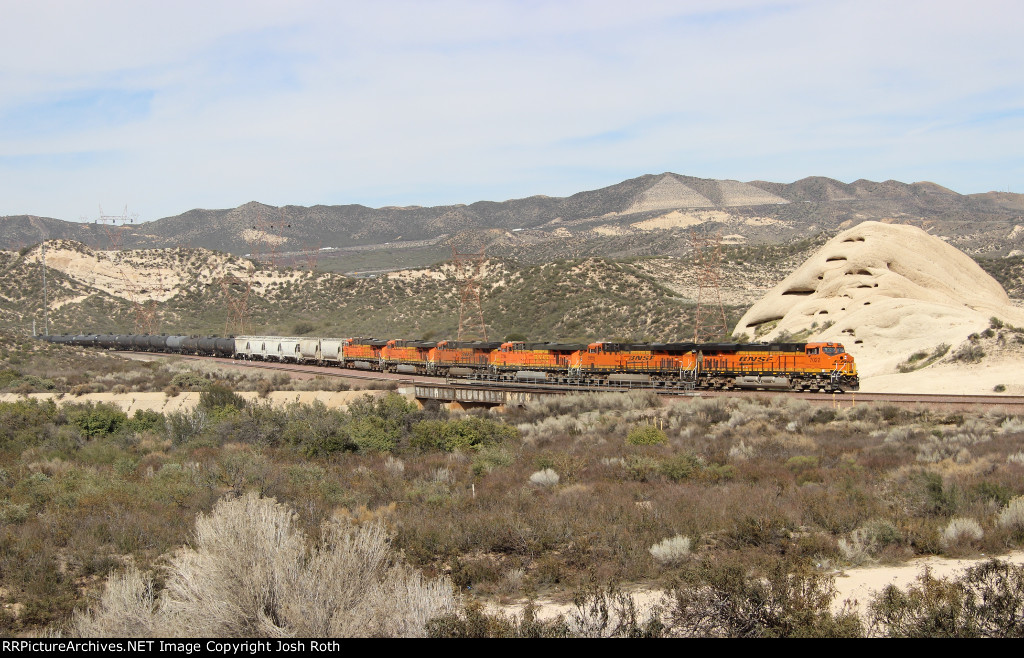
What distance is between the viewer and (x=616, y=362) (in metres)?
44.4

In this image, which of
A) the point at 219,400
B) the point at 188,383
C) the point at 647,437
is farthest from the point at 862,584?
the point at 188,383

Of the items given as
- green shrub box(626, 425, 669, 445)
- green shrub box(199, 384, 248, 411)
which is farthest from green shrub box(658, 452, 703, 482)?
green shrub box(199, 384, 248, 411)

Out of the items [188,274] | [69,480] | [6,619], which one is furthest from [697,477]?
[188,274]

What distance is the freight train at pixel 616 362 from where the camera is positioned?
38656mm

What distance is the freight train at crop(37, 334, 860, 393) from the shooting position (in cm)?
3866

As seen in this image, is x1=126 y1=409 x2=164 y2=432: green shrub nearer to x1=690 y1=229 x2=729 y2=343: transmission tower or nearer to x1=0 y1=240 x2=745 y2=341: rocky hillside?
x1=690 y1=229 x2=729 y2=343: transmission tower

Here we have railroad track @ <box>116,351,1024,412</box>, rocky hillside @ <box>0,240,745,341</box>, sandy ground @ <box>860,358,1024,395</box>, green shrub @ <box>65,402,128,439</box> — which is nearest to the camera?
green shrub @ <box>65,402,128,439</box>

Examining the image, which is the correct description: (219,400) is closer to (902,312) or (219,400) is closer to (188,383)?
(188,383)

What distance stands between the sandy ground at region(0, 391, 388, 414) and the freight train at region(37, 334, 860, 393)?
9.72 m

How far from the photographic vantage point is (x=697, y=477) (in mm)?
19281

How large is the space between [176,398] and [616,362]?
971 inches

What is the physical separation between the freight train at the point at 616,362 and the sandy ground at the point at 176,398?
9.72 m

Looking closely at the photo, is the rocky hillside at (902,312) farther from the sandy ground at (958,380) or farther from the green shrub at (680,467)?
the green shrub at (680,467)

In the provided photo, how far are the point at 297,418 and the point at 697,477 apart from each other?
1663 cm
